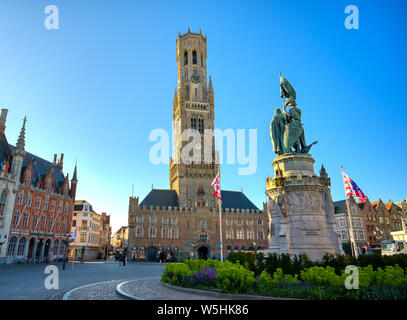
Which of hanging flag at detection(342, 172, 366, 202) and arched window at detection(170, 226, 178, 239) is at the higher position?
hanging flag at detection(342, 172, 366, 202)

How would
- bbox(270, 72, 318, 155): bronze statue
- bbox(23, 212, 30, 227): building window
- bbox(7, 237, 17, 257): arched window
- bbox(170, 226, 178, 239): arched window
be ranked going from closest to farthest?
bbox(270, 72, 318, 155): bronze statue, bbox(7, 237, 17, 257): arched window, bbox(23, 212, 30, 227): building window, bbox(170, 226, 178, 239): arched window

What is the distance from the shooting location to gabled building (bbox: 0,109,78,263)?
1594 inches

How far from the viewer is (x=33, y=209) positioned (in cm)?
4434

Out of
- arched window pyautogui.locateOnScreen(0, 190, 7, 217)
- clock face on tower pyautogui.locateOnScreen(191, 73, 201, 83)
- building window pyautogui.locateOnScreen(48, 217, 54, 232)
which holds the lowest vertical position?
building window pyautogui.locateOnScreen(48, 217, 54, 232)

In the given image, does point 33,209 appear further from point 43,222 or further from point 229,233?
point 229,233

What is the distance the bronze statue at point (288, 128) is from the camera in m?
A: 18.2

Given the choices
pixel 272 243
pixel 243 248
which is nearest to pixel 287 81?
pixel 272 243

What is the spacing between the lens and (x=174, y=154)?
75312mm

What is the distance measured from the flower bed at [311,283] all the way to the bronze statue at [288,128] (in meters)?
9.63

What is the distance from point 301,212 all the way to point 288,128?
18.6 ft

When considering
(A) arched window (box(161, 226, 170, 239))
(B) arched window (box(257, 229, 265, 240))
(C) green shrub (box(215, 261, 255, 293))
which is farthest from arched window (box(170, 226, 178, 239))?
(C) green shrub (box(215, 261, 255, 293))

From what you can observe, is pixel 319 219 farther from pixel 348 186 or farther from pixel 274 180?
pixel 348 186

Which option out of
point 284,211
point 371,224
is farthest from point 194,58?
point 284,211

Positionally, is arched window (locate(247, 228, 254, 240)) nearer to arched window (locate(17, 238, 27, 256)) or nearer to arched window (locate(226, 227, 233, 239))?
arched window (locate(226, 227, 233, 239))
